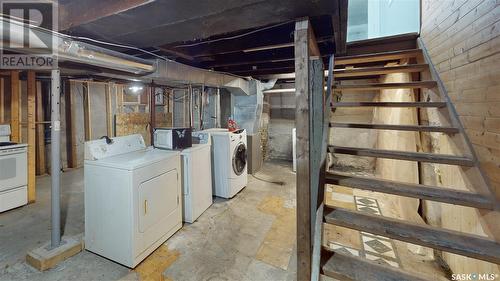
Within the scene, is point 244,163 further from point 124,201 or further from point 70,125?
point 70,125

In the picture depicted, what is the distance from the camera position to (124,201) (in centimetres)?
190

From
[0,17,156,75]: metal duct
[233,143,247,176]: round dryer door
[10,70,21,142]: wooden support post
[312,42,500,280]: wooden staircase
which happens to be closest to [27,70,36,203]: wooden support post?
[10,70,21,142]: wooden support post

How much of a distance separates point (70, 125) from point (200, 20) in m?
4.61

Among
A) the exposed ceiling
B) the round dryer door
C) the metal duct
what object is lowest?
the round dryer door

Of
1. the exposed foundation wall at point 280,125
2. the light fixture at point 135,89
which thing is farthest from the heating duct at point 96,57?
the light fixture at point 135,89

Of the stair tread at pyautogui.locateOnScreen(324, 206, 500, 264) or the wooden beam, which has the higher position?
the wooden beam

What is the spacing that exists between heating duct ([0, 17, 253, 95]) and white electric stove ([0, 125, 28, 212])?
1572mm

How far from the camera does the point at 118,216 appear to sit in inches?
76.4

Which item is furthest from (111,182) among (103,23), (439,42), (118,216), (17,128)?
(439,42)

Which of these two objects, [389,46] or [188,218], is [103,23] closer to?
[188,218]

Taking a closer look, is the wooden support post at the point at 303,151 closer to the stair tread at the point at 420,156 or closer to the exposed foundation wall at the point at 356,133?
the stair tread at the point at 420,156

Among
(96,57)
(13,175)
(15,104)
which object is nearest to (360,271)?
(96,57)

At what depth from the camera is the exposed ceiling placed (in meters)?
1.43

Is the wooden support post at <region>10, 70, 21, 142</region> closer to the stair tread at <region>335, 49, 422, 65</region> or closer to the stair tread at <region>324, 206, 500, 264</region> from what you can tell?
the stair tread at <region>324, 206, 500, 264</region>
